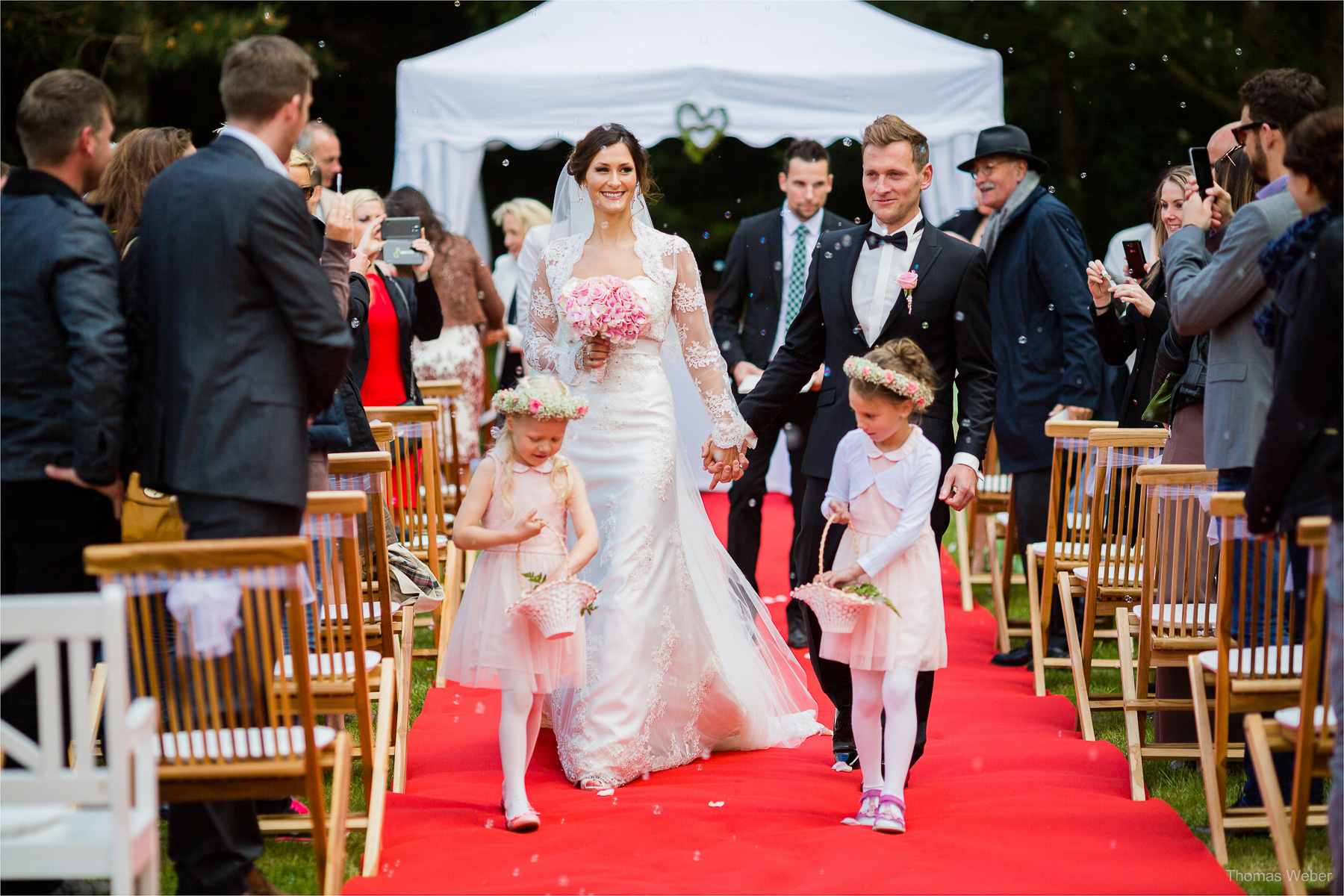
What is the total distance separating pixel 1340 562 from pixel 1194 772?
185cm

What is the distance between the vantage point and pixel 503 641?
4.17 m

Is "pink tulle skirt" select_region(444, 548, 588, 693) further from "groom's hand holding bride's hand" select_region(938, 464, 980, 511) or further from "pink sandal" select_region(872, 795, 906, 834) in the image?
"groom's hand holding bride's hand" select_region(938, 464, 980, 511)

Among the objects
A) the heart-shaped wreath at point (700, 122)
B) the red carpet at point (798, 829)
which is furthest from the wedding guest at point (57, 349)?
the heart-shaped wreath at point (700, 122)

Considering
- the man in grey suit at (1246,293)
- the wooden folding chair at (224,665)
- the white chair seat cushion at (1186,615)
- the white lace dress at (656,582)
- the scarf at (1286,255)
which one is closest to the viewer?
the wooden folding chair at (224,665)

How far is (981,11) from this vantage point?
17188 millimetres

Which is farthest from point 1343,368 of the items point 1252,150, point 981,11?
point 981,11

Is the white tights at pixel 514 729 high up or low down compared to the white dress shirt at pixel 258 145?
down

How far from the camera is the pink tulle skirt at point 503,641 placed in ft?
13.7

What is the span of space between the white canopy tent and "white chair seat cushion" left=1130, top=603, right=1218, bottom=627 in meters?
6.63

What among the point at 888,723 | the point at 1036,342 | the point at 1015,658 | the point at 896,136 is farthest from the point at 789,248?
the point at 888,723

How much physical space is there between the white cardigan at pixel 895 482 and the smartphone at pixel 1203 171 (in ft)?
4.79

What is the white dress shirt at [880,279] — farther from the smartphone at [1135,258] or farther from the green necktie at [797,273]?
the green necktie at [797,273]

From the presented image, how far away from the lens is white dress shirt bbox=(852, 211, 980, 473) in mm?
4629

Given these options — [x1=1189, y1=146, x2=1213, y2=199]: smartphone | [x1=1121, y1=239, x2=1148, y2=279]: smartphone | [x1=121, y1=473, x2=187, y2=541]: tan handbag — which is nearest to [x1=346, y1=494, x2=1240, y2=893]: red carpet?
[x1=121, y1=473, x2=187, y2=541]: tan handbag
